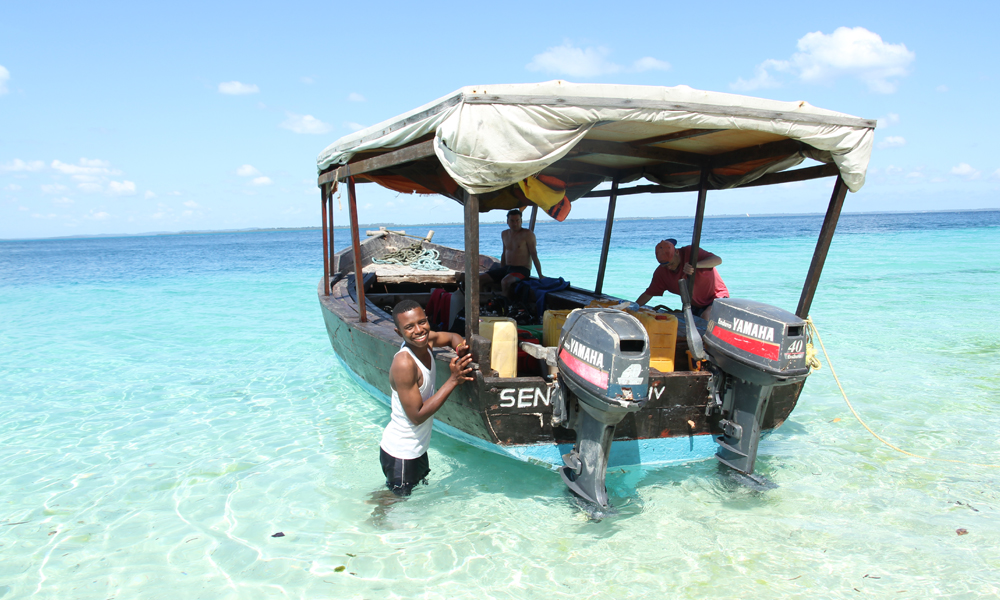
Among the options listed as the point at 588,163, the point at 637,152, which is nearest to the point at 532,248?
the point at 588,163

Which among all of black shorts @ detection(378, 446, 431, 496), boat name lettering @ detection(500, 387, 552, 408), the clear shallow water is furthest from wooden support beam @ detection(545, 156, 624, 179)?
black shorts @ detection(378, 446, 431, 496)

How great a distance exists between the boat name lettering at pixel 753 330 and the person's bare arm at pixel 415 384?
1716mm

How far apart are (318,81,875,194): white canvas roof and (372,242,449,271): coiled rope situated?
6321 mm

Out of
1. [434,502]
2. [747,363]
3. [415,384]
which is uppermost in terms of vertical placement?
[747,363]

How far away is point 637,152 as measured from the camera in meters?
4.33

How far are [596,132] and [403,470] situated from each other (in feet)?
8.56

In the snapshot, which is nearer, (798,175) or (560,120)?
(560,120)

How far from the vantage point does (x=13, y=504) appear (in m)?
4.05

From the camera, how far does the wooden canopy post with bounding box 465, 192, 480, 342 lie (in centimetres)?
318

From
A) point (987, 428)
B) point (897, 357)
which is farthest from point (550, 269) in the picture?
point (987, 428)

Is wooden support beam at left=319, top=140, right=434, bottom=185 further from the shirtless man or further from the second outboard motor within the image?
the shirtless man

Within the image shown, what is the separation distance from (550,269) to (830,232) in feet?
64.1

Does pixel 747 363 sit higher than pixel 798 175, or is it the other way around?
pixel 798 175

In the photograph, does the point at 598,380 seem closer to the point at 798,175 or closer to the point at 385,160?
the point at 385,160
